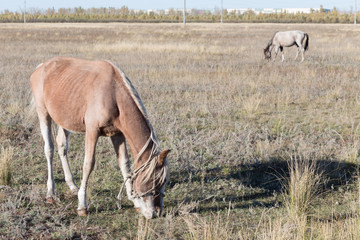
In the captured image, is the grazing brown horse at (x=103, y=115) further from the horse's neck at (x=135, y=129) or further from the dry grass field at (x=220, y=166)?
the dry grass field at (x=220, y=166)

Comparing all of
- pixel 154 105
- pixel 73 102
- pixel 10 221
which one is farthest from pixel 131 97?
pixel 154 105

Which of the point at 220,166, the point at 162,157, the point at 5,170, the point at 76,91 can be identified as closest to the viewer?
the point at 162,157

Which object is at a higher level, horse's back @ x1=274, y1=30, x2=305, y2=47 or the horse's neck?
horse's back @ x1=274, y1=30, x2=305, y2=47

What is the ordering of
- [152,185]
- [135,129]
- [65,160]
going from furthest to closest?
[65,160]
[135,129]
[152,185]

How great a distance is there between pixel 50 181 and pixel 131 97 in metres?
1.72

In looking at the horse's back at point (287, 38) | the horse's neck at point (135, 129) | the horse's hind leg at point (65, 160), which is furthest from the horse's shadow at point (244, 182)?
the horse's back at point (287, 38)

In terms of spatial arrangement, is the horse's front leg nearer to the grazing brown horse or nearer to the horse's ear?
the grazing brown horse

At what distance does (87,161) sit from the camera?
14.0 ft

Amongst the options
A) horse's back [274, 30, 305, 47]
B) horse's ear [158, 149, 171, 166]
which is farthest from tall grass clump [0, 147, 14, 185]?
horse's back [274, 30, 305, 47]

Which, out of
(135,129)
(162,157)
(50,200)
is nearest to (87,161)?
(135,129)

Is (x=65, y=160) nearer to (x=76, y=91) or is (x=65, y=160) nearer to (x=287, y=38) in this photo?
(x=76, y=91)

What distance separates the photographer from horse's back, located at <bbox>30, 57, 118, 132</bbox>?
4016 millimetres

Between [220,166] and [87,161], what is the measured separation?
244cm

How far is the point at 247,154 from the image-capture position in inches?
248
